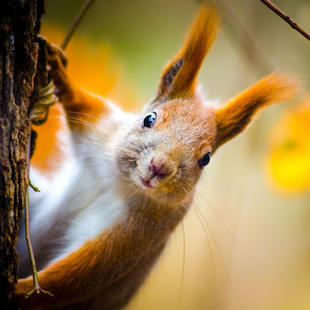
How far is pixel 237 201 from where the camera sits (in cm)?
254

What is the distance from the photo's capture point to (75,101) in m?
1.36

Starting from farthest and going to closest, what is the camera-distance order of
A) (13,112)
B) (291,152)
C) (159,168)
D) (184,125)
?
(291,152), (184,125), (159,168), (13,112)

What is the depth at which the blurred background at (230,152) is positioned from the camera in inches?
69.7

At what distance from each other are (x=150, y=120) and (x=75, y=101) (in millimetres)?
343

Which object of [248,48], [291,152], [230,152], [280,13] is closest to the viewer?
[280,13]

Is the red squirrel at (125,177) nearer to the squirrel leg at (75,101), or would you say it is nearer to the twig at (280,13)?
the squirrel leg at (75,101)

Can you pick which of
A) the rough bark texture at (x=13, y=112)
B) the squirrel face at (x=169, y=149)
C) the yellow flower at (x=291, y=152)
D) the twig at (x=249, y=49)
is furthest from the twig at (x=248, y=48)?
the rough bark texture at (x=13, y=112)

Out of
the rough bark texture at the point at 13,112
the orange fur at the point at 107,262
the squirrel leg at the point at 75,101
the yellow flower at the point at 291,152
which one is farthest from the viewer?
the yellow flower at the point at 291,152

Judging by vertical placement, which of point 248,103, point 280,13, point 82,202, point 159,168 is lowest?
point 82,202

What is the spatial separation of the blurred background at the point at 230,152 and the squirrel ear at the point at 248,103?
29cm

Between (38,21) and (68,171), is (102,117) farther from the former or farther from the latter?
(38,21)

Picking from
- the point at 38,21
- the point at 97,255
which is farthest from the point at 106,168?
the point at 38,21

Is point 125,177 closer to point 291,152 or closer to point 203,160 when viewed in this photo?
point 203,160

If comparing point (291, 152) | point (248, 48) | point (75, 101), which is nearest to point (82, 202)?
point (75, 101)
